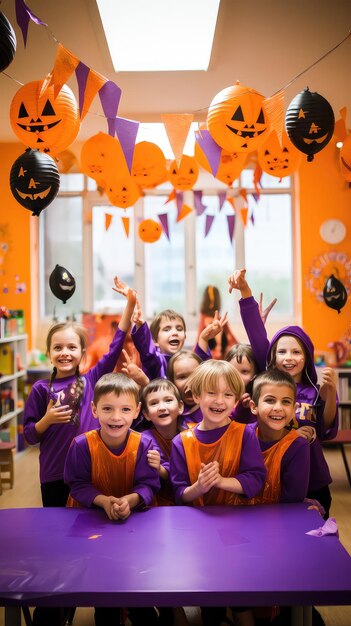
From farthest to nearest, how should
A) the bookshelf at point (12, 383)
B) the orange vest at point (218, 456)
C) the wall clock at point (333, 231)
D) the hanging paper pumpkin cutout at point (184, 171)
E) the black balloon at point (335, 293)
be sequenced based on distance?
1. the wall clock at point (333, 231)
2. the bookshelf at point (12, 383)
3. the black balloon at point (335, 293)
4. the hanging paper pumpkin cutout at point (184, 171)
5. the orange vest at point (218, 456)

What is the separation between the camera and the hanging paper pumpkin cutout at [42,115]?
2426mm

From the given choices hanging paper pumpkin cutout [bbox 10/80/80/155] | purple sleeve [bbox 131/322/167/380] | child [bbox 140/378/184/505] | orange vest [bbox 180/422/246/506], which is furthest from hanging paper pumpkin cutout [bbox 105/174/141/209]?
orange vest [bbox 180/422/246/506]

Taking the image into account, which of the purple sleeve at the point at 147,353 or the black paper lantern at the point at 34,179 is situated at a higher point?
the black paper lantern at the point at 34,179

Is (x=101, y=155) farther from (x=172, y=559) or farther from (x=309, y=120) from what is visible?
(x=172, y=559)

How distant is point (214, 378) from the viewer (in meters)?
1.91

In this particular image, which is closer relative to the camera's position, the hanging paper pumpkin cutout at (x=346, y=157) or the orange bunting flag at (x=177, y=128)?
the hanging paper pumpkin cutout at (x=346, y=157)

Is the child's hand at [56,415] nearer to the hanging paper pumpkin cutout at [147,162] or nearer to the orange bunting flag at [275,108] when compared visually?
the orange bunting flag at [275,108]

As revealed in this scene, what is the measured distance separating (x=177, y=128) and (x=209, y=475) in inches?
75.6

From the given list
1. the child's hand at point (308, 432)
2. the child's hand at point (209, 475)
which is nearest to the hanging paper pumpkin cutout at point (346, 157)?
the child's hand at point (308, 432)

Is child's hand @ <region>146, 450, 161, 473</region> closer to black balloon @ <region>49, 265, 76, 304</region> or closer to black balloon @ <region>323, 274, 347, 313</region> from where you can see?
black balloon @ <region>49, 265, 76, 304</region>

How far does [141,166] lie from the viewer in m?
3.53

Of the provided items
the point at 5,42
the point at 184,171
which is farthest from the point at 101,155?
the point at 5,42

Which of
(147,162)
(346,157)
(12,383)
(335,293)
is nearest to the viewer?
(346,157)

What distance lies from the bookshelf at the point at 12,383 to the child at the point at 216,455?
323 centimetres
